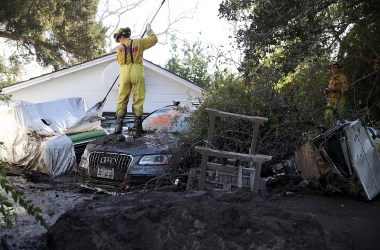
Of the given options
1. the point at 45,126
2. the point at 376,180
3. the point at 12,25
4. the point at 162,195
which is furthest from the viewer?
the point at 12,25

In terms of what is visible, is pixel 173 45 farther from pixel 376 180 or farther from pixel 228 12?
pixel 376 180

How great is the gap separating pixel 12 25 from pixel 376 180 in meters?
18.3

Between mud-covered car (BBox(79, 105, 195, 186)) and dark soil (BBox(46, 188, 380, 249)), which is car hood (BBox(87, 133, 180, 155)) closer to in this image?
mud-covered car (BBox(79, 105, 195, 186))

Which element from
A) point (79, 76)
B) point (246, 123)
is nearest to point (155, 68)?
point (79, 76)

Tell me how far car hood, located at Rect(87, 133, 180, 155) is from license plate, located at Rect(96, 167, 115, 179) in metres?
0.31

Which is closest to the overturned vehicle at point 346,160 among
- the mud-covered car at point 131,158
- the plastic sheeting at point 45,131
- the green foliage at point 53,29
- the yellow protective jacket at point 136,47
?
the mud-covered car at point 131,158

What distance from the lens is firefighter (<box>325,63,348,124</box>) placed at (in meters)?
7.81

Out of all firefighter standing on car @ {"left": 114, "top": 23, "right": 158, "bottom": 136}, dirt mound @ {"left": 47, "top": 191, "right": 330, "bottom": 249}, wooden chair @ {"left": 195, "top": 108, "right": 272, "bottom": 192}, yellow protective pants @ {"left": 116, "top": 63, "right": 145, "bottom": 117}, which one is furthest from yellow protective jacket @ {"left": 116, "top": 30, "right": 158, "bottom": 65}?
dirt mound @ {"left": 47, "top": 191, "right": 330, "bottom": 249}

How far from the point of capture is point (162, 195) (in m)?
4.48

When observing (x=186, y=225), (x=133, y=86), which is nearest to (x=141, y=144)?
(x=133, y=86)

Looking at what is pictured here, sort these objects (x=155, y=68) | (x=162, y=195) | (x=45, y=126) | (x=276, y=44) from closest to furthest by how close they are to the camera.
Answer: (x=162, y=195) < (x=276, y=44) < (x=45, y=126) < (x=155, y=68)

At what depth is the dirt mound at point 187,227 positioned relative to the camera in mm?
3641

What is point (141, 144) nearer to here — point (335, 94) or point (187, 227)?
point (335, 94)

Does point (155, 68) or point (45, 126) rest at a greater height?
point (155, 68)
